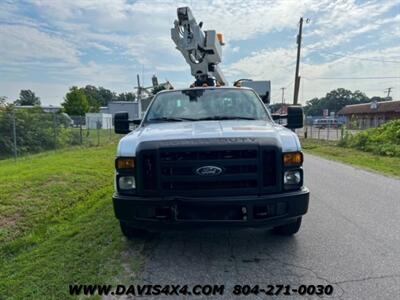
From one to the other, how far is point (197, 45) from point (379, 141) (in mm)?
12463

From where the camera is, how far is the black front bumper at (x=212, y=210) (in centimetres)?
335

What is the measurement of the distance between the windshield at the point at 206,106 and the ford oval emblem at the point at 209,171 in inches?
50.1

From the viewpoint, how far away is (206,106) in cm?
480

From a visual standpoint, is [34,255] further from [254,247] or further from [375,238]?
[375,238]

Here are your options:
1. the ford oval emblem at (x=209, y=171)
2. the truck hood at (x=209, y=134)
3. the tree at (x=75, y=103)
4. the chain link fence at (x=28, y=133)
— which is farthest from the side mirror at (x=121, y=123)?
the tree at (x=75, y=103)

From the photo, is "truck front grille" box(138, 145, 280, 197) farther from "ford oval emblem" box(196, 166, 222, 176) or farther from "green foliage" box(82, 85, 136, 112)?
"green foliage" box(82, 85, 136, 112)

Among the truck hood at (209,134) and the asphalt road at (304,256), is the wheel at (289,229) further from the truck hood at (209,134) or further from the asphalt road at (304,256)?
the truck hood at (209,134)

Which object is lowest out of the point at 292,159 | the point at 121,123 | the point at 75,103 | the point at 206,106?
the point at 292,159

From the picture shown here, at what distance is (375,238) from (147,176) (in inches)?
120

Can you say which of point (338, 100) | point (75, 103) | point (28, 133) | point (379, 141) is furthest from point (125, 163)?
point (338, 100)

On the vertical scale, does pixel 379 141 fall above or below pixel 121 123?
below

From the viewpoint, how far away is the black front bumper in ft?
11.0

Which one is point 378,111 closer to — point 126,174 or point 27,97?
point 126,174

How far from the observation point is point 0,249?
14.1ft
